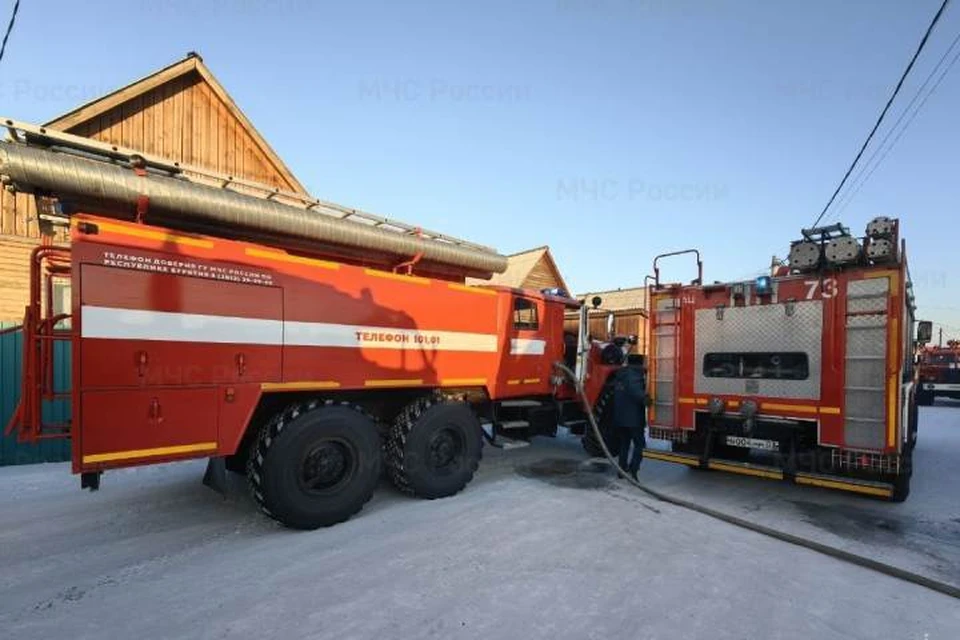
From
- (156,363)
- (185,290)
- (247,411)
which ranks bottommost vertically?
(247,411)

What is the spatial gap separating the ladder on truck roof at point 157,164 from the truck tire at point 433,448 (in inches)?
84.8

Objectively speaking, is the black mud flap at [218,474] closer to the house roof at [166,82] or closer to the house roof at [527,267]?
the house roof at [166,82]

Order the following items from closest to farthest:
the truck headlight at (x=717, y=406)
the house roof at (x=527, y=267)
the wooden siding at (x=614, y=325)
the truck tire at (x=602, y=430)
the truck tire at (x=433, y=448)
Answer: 1. the truck tire at (x=433, y=448)
2. the truck headlight at (x=717, y=406)
3. the truck tire at (x=602, y=430)
4. the wooden siding at (x=614, y=325)
5. the house roof at (x=527, y=267)

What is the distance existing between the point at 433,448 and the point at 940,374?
68.4ft

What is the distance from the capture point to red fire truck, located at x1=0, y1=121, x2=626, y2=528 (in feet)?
12.9

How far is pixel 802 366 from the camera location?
6062 mm

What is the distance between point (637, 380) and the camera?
23.0 ft

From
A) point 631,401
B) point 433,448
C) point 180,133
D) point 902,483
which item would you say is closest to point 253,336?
point 433,448

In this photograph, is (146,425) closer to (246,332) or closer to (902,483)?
(246,332)

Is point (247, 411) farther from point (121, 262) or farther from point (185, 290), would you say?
point (121, 262)

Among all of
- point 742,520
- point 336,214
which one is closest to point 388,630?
point 742,520

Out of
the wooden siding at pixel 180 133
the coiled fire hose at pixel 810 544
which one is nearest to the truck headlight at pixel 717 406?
the coiled fire hose at pixel 810 544

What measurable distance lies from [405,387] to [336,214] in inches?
84.6

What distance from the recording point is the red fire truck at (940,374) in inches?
699
